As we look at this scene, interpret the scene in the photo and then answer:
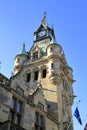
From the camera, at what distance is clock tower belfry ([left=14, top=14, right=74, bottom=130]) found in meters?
34.6

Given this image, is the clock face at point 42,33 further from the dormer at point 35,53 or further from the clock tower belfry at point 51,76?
the dormer at point 35,53

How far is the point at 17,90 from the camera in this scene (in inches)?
1037

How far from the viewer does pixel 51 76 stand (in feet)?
125

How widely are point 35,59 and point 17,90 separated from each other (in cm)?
1887

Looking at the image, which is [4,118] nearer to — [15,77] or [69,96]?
[15,77]

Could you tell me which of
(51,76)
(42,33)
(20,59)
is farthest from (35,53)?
(51,76)

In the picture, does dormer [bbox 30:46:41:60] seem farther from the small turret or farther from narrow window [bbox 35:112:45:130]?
narrow window [bbox 35:112:45:130]

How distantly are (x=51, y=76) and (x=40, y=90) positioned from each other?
726 cm

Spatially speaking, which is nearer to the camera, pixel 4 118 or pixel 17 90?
pixel 4 118

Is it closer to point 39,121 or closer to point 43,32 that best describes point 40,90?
point 39,121

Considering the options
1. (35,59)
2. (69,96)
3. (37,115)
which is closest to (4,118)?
(37,115)

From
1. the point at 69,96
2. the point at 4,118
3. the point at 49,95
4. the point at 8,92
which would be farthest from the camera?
the point at 69,96

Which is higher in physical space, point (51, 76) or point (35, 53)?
point (35, 53)

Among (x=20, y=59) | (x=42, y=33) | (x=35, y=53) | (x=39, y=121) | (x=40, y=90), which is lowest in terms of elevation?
(x=39, y=121)
